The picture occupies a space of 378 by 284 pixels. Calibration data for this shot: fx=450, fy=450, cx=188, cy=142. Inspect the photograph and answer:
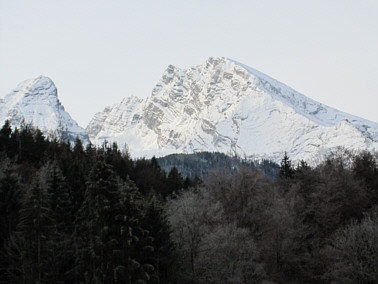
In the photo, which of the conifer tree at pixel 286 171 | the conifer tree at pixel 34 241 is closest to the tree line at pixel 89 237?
the conifer tree at pixel 34 241

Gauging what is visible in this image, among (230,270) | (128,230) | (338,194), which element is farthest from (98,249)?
(338,194)

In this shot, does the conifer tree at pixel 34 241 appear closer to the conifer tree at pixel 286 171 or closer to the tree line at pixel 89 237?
the tree line at pixel 89 237

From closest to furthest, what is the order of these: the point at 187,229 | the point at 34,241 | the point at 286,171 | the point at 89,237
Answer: the point at 34,241 → the point at 89,237 → the point at 187,229 → the point at 286,171

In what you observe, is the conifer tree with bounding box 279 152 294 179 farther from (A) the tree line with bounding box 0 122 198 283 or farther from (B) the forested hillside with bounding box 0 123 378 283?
(A) the tree line with bounding box 0 122 198 283

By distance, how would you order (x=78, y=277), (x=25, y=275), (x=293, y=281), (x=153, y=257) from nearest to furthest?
(x=25, y=275) → (x=78, y=277) → (x=153, y=257) → (x=293, y=281)

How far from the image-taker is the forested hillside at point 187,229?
125ft

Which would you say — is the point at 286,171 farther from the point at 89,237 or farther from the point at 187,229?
the point at 89,237

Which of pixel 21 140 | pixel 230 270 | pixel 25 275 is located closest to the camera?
pixel 25 275

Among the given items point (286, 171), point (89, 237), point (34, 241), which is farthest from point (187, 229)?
point (286, 171)

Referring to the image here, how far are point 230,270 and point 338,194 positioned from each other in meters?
24.5

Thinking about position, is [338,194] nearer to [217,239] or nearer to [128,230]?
[217,239]

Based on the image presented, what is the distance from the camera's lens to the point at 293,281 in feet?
184

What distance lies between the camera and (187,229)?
166ft

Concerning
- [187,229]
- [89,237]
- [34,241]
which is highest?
[89,237]
